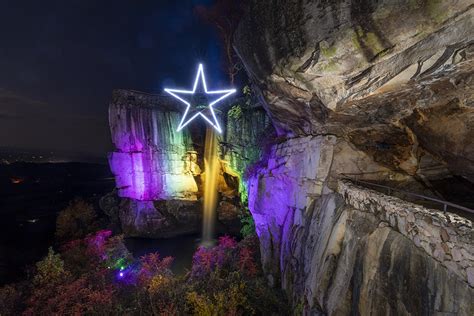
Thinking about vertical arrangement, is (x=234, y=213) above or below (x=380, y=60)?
below

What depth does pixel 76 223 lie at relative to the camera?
108 ft

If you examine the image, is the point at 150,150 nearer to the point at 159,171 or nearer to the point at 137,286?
the point at 159,171

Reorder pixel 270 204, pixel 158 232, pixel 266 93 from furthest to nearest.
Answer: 1. pixel 158 232
2. pixel 270 204
3. pixel 266 93

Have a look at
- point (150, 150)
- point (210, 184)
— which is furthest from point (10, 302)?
point (210, 184)

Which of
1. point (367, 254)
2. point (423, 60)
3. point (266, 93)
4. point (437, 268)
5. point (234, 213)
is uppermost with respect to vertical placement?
point (266, 93)

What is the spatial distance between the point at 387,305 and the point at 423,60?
218 inches

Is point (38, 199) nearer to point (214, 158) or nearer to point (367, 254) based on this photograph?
point (214, 158)

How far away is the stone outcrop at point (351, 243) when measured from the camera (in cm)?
393

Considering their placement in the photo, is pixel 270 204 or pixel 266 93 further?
pixel 270 204

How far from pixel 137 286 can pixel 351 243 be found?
53.3 ft

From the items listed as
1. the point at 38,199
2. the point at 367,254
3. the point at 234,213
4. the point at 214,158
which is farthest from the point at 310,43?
the point at 38,199

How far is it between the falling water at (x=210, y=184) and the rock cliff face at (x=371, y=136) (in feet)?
50.1

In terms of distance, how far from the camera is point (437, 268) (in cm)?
402

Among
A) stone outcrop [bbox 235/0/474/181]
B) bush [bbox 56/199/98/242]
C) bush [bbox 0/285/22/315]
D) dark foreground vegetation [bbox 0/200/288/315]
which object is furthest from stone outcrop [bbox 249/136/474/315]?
bush [bbox 56/199/98/242]
